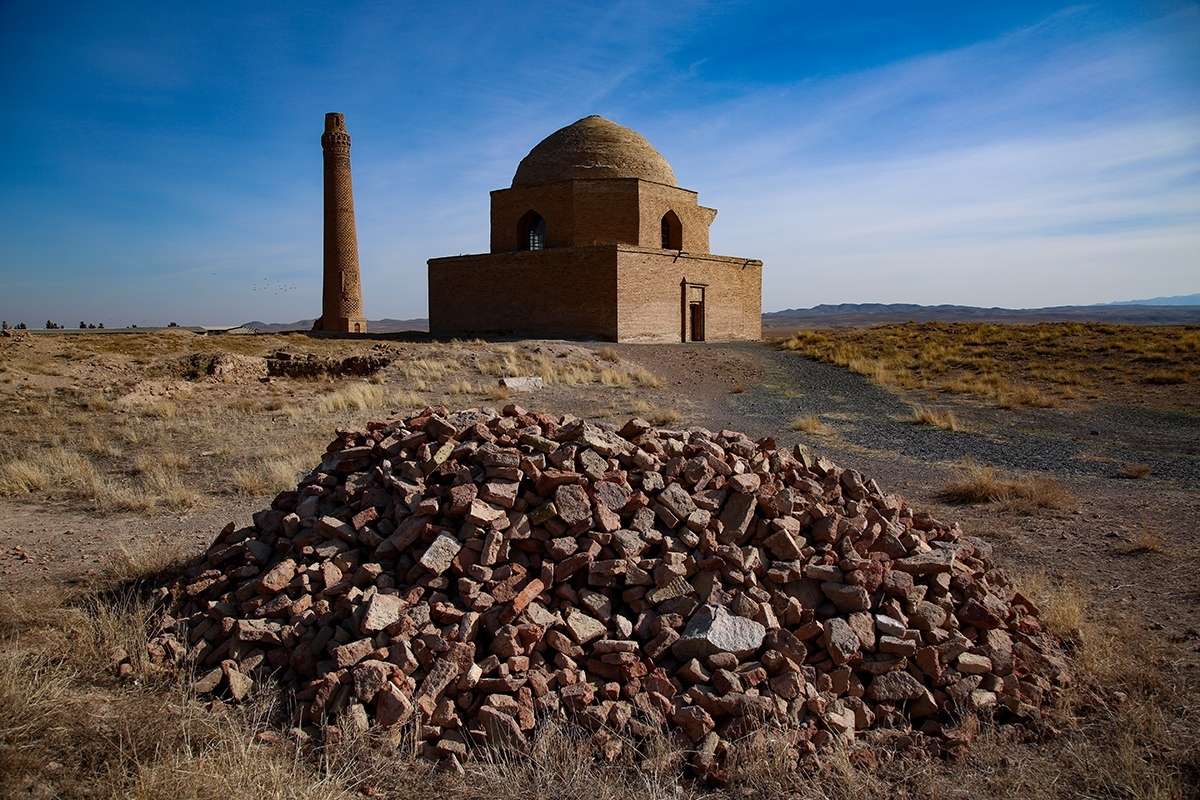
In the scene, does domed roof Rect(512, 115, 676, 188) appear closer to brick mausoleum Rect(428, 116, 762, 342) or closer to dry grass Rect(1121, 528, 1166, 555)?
brick mausoleum Rect(428, 116, 762, 342)

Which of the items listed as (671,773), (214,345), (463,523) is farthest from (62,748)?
(214,345)

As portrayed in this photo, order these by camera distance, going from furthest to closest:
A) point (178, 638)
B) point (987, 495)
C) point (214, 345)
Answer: point (214, 345)
point (987, 495)
point (178, 638)

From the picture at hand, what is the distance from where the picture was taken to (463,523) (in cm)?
389

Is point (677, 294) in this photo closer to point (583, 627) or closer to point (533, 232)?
point (533, 232)

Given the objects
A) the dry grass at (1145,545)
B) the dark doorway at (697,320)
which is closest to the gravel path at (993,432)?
the dry grass at (1145,545)

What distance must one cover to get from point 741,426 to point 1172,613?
739 centimetres

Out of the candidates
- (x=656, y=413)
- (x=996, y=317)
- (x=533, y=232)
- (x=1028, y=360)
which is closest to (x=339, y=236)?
(x=533, y=232)

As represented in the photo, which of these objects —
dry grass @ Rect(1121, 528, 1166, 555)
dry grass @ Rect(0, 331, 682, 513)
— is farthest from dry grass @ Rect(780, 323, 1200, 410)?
dry grass @ Rect(1121, 528, 1166, 555)

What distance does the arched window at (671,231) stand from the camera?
2525cm

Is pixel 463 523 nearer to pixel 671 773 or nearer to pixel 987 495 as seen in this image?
pixel 671 773

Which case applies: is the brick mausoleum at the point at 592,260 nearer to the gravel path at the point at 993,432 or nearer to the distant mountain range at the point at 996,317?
the gravel path at the point at 993,432

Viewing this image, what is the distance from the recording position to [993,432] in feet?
38.9

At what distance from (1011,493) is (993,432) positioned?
549cm

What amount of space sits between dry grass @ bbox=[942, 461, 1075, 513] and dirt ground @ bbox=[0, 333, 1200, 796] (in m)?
0.10
